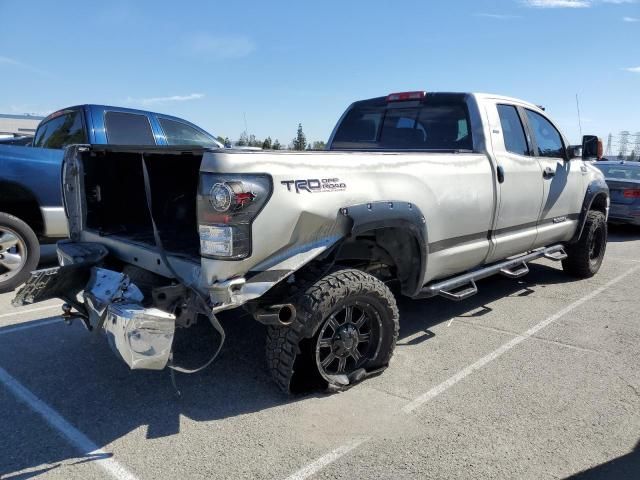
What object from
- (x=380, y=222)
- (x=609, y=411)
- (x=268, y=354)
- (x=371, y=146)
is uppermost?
(x=371, y=146)

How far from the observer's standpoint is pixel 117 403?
3197 millimetres

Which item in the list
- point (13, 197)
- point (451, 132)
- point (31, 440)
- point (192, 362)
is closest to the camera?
point (31, 440)

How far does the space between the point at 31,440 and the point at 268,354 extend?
1.35 m

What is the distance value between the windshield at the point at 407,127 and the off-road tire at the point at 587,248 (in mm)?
2732

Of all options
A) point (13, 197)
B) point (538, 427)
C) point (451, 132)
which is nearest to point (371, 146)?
point (451, 132)

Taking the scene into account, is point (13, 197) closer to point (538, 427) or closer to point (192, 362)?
point (192, 362)

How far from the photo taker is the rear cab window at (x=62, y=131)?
20.6 feet

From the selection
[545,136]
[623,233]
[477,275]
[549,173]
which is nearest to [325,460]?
[477,275]

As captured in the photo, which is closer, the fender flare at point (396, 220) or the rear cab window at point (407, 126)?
the fender flare at point (396, 220)

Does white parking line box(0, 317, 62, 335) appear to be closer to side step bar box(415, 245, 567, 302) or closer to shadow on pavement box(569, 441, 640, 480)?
side step bar box(415, 245, 567, 302)

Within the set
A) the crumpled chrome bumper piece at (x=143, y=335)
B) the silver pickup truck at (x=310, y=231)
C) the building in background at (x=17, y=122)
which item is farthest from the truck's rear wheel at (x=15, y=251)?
the building in background at (x=17, y=122)

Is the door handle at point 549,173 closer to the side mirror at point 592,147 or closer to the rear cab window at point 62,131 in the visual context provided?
the side mirror at point 592,147

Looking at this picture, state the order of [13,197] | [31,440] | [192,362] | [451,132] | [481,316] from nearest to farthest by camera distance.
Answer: [31,440], [192,362], [451,132], [481,316], [13,197]

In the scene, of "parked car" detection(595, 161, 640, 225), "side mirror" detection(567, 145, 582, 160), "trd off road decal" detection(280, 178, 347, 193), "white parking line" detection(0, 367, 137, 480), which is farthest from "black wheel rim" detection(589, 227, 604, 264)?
"white parking line" detection(0, 367, 137, 480)
